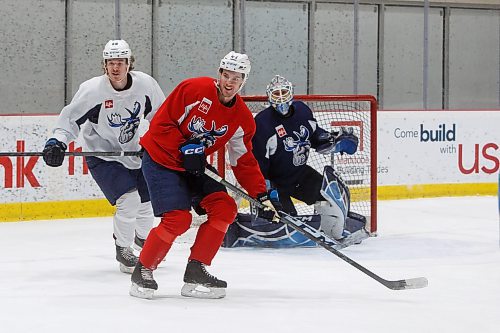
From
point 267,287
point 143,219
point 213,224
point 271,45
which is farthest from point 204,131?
point 271,45

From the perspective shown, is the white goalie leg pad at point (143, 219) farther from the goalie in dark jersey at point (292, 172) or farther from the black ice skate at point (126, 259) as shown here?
the goalie in dark jersey at point (292, 172)

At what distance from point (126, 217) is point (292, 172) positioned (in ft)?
4.45

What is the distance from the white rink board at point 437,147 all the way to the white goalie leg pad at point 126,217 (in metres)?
3.85

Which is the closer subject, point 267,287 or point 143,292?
point 143,292

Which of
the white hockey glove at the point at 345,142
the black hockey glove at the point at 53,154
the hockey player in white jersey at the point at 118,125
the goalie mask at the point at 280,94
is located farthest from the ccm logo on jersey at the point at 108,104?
the white hockey glove at the point at 345,142

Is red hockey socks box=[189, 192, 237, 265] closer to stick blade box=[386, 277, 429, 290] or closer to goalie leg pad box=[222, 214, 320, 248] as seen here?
stick blade box=[386, 277, 429, 290]

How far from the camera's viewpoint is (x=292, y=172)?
5.91 metres

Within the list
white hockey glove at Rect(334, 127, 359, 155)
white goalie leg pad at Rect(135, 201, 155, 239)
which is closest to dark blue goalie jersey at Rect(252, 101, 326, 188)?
white hockey glove at Rect(334, 127, 359, 155)

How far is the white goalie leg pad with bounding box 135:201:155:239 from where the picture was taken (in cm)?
510

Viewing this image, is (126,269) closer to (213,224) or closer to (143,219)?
(143,219)

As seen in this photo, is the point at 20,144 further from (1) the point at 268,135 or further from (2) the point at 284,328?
(2) the point at 284,328

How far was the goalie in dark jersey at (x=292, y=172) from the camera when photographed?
5746 mm

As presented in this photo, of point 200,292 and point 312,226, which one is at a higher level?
point 312,226

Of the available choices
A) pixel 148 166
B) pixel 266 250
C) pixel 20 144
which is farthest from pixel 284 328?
pixel 20 144
